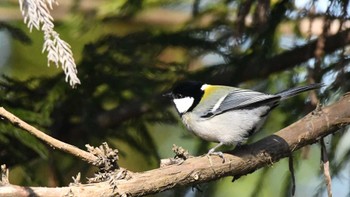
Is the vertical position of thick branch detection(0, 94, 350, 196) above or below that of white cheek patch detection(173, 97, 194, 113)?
below

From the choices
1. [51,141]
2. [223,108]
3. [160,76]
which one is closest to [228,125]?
[223,108]

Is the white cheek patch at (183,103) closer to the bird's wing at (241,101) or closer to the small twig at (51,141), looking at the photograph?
the bird's wing at (241,101)

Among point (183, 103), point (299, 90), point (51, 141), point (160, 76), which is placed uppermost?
point (160, 76)

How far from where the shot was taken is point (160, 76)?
9.07ft

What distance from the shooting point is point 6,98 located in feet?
7.89

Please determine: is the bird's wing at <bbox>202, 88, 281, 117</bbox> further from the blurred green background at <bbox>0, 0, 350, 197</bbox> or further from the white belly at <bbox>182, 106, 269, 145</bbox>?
the blurred green background at <bbox>0, 0, 350, 197</bbox>

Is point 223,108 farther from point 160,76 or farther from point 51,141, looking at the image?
point 51,141

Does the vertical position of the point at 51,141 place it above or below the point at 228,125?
below

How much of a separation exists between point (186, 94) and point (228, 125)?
0.19m

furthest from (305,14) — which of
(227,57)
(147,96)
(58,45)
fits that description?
(58,45)

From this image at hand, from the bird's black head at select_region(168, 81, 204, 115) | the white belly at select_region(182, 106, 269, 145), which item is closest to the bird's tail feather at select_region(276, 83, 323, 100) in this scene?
the white belly at select_region(182, 106, 269, 145)

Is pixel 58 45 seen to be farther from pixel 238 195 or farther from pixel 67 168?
pixel 238 195

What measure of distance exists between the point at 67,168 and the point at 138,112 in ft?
1.06

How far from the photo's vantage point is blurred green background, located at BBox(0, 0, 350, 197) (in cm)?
250
